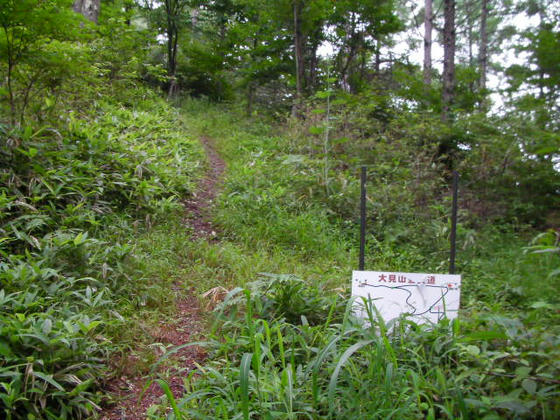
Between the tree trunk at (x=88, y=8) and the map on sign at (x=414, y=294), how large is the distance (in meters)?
8.96

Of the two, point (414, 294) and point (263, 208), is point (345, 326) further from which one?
point (263, 208)

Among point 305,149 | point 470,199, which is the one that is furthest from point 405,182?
point 305,149

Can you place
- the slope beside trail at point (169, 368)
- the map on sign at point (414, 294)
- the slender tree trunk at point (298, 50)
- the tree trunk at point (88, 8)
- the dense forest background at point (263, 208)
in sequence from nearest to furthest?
the dense forest background at point (263, 208)
the slope beside trail at point (169, 368)
the map on sign at point (414, 294)
the tree trunk at point (88, 8)
the slender tree trunk at point (298, 50)

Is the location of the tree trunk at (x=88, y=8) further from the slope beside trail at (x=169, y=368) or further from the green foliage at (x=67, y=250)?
the slope beside trail at (x=169, y=368)

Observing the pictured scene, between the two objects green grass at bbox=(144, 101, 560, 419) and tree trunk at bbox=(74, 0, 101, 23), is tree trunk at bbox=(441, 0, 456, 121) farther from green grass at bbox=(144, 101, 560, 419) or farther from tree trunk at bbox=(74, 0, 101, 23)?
tree trunk at bbox=(74, 0, 101, 23)

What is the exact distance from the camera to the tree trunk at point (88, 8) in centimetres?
869

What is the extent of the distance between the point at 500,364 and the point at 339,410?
0.86 meters

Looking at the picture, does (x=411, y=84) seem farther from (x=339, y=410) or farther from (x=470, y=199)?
(x=339, y=410)

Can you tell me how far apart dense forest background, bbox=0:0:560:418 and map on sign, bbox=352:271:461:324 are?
0.22m

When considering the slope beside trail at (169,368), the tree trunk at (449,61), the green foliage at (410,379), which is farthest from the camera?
the tree trunk at (449,61)

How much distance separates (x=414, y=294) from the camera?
2791 millimetres

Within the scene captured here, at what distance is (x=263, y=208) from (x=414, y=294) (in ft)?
10.9

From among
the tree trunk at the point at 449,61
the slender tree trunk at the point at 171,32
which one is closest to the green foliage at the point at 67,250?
the tree trunk at the point at 449,61

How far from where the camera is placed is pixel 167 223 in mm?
5051
